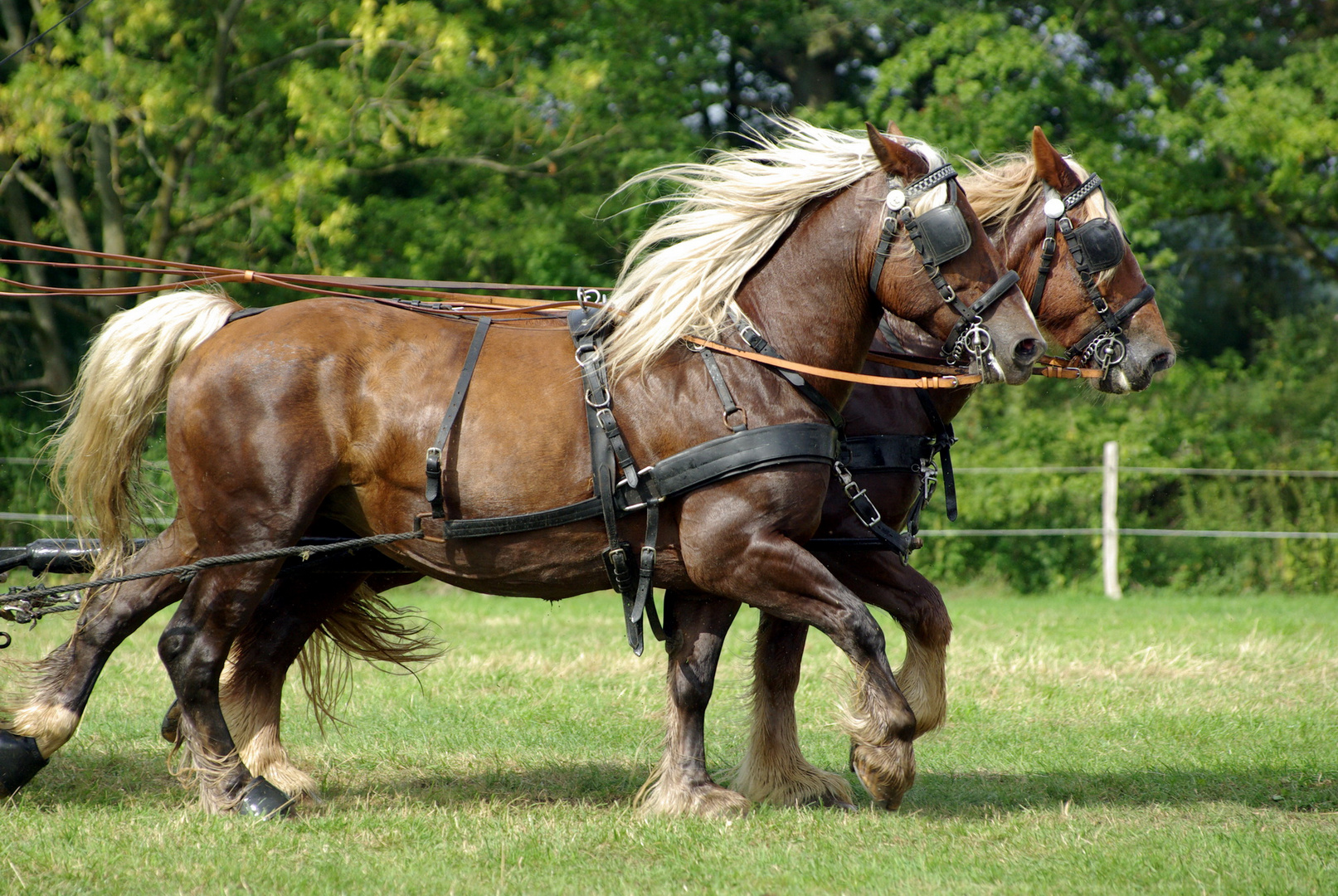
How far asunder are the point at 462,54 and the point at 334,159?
→ 62.0 inches

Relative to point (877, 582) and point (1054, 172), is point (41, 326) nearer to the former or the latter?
point (877, 582)

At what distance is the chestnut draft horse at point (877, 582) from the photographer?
14.2 feet

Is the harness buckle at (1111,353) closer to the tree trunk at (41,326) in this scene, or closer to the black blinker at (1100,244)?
the black blinker at (1100,244)

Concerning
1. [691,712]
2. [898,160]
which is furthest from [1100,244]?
[691,712]

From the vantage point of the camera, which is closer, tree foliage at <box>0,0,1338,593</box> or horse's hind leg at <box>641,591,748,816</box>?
horse's hind leg at <box>641,591,748,816</box>

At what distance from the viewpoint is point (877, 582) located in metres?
4.35

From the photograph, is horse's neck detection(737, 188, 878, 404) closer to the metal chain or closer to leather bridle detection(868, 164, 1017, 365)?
leather bridle detection(868, 164, 1017, 365)

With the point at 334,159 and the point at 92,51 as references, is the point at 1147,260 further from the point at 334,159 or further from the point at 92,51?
the point at 92,51

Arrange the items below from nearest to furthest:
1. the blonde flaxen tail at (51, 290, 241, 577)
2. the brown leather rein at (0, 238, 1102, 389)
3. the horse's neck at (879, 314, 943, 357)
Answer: the brown leather rein at (0, 238, 1102, 389) → the blonde flaxen tail at (51, 290, 241, 577) → the horse's neck at (879, 314, 943, 357)

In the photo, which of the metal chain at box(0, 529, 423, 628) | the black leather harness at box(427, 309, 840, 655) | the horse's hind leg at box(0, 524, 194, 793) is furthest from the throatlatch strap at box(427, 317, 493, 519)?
the horse's hind leg at box(0, 524, 194, 793)

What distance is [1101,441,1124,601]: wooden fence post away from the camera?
12.1 m

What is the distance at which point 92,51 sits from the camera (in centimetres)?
1080

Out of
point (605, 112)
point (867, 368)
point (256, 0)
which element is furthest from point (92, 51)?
point (867, 368)

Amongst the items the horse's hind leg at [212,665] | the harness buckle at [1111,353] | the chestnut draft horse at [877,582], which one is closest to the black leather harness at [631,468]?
the chestnut draft horse at [877,582]
